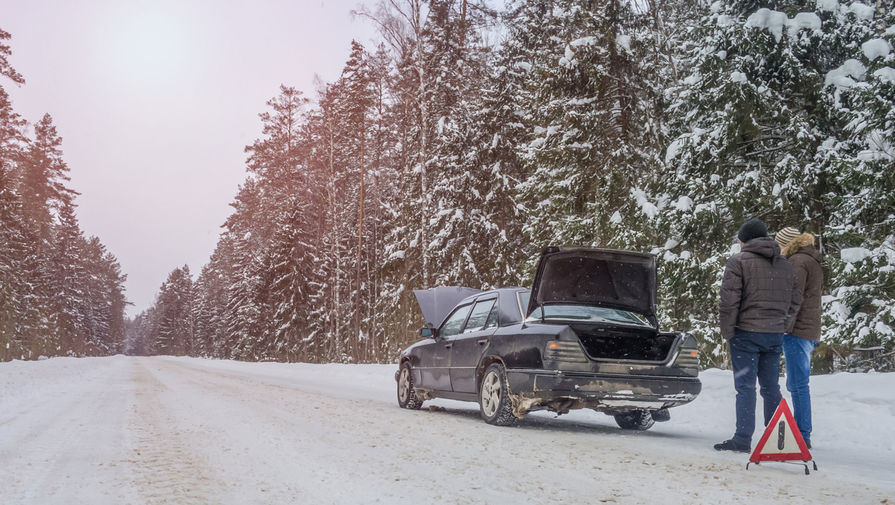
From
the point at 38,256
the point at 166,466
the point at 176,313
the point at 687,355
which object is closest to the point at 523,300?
the point at 687,355

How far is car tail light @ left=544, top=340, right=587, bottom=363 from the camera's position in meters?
7.17

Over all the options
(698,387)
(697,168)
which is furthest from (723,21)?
(698,387)

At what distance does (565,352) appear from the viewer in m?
7.19

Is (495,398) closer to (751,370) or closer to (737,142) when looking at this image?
(751,370)

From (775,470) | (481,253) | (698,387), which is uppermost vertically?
(481,253)

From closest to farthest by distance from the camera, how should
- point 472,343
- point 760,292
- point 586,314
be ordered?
point 760,292, point 586,314, point 472,343

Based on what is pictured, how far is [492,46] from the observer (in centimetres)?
2981

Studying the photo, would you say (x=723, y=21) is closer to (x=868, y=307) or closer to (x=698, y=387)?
(x=868, y=307)

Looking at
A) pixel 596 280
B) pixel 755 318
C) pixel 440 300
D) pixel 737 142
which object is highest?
pixel 737 142

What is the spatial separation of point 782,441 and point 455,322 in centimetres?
528

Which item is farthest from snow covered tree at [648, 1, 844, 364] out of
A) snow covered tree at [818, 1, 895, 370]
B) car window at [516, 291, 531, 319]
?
car window at [516, 291, 531, 319]

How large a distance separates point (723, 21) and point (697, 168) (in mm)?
3312

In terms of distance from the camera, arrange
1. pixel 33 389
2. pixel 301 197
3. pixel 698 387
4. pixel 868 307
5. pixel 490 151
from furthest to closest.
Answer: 1. pixel 301 197
2. pixel 490 151
3. pixel 33 389
4. pixel 868 307
5. pixel 698 387

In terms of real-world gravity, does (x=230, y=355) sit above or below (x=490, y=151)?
below
